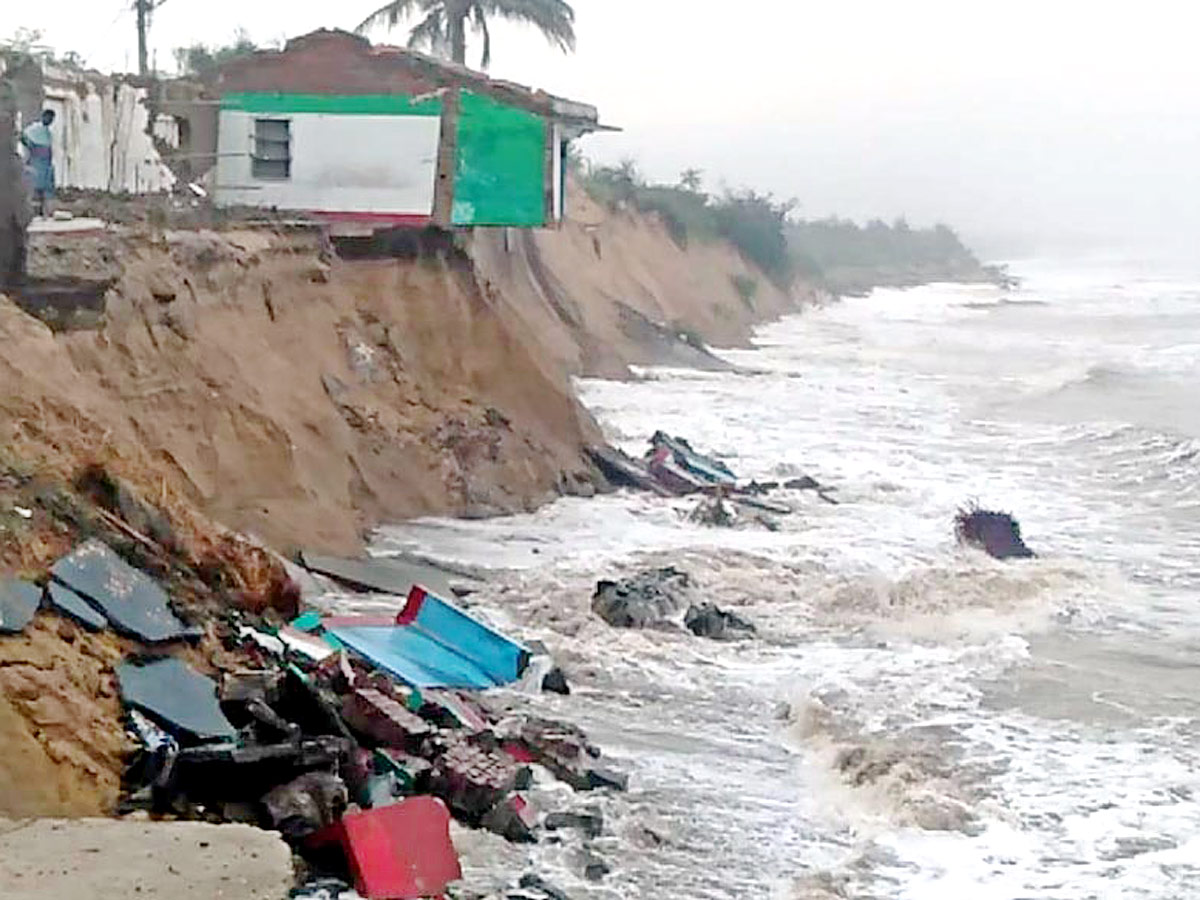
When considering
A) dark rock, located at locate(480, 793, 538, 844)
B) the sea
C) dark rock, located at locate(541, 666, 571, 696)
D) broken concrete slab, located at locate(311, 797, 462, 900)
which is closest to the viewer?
broken concrete slab, located at locate(311, 797, 462, 900)

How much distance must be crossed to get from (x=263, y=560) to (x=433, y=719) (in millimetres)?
1912

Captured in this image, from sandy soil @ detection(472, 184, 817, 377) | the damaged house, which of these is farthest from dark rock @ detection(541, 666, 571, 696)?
sandy soil @ detection(472, 184, 817, 377)

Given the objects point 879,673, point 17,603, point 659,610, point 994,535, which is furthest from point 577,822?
point 994,535

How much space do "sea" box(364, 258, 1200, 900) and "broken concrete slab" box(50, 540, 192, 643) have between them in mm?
2074

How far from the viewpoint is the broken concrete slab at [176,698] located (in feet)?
27.8

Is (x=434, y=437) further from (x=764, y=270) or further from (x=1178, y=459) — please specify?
(x=764, y=270)

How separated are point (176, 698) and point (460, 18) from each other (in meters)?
27.0

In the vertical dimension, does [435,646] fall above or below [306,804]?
below

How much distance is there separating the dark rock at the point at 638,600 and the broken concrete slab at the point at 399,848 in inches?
220

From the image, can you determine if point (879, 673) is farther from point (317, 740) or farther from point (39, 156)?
point (39, 156)

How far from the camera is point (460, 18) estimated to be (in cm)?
3397

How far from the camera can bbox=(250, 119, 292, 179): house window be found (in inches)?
872

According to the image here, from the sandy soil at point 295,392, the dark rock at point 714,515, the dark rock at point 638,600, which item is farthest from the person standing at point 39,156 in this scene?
the dark rock at point 714,515

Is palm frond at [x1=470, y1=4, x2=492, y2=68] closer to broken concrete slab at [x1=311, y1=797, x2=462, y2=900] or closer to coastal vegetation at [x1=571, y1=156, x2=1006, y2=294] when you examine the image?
coastal vegetation at [x1=571, y1=156, x2=1006, y2=294]
